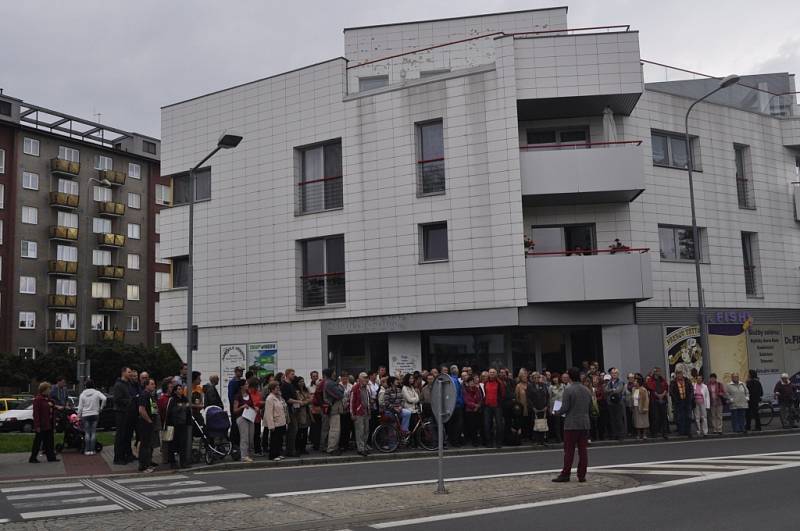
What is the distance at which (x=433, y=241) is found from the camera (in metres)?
25.2

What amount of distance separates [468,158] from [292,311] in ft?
26.1

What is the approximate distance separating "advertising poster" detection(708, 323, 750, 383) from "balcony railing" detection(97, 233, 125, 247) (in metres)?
55.8

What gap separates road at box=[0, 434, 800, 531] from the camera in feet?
30.2

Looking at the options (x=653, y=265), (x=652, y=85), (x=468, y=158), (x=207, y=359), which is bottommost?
(x=207, y=359)

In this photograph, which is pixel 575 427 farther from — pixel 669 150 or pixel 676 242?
pixel 669 150

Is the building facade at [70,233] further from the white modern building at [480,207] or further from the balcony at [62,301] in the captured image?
the white modern building at [480,207]

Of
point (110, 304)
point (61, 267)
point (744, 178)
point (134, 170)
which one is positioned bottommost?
point (110, 304)

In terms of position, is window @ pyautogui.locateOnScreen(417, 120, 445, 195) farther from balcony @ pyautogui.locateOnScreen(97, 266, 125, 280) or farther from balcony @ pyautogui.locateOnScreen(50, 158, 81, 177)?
balcony @ pyautogui.locateOnScreen(97, 266, 125, 280)

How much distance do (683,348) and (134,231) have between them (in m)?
58.3

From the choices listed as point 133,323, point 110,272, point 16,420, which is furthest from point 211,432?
point 133,323

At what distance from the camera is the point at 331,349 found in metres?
26.7

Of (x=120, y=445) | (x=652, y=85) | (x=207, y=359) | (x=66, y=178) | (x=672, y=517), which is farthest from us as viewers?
(x=66, y=178)

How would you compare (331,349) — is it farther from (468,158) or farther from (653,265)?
(653,265)

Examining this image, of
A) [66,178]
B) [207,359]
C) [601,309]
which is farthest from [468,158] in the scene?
[66,178]
